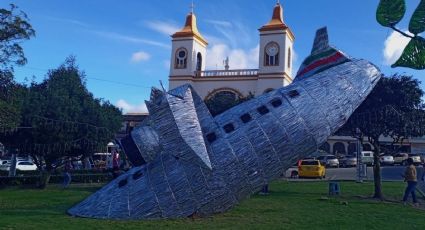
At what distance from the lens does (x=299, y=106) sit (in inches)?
493

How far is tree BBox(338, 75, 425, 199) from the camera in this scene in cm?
1955

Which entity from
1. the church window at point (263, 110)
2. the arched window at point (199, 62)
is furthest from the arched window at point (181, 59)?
the church window at point (263, 110)

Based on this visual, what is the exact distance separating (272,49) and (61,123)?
42.6m

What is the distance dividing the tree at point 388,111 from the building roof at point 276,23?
1628 inches

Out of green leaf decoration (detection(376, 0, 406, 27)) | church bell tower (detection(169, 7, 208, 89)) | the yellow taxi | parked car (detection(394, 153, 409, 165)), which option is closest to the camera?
green leaf decoration (detection(376, 0, 406, 27))

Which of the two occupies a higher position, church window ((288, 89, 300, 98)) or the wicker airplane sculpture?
church window ((288, 89, 300, 98))

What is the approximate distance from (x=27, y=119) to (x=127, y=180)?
11.8 meters

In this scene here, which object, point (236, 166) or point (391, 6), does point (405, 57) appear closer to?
point (391, 6)

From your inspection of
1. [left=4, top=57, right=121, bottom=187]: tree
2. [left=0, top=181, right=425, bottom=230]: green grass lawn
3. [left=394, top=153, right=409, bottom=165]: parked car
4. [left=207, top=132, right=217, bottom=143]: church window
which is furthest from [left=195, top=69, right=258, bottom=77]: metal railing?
[left=207, top=132, right=217, bottom=143]: church window

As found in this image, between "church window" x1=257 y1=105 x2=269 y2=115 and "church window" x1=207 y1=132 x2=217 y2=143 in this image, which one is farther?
"church window" x1=257 y1=105 x2=269 y2=115

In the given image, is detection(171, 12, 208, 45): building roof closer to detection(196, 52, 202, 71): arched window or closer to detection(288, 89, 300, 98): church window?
detection(196, 52, 202, 71): arched window

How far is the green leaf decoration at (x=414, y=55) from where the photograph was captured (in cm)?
884

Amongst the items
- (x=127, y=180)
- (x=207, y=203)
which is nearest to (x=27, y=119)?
(x=127, y=180)

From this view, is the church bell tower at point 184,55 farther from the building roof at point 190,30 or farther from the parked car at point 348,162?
the parked car at point 348,162
